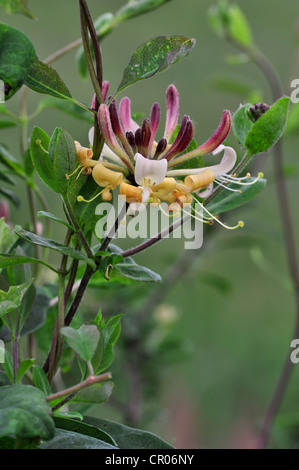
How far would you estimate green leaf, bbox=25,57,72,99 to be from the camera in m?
0.30

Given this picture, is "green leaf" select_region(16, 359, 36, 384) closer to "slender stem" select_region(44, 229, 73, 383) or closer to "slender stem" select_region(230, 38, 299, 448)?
"slender stem" select_region(44, 229, 73, 383)

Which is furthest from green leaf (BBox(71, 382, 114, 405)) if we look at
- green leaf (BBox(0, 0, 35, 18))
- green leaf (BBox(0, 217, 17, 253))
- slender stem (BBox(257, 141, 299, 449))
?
slender stem (BBox(257, 141, 299, 449))

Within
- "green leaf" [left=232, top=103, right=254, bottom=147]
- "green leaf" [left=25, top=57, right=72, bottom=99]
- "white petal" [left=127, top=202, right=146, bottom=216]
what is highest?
"green leaf" [left=25, top=57, right=72, bottom=99]

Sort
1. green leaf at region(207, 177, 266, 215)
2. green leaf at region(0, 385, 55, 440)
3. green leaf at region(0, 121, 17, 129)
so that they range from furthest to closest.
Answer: green leaf at region(0, 121, 17, 129), green leaf at region(207, 177, 266, 215), green leaf at region(0, 385, 55, 440)

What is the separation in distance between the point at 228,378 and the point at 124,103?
1276mm

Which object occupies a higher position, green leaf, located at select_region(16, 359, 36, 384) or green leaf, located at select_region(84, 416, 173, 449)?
green leaf, located at select_region(16, 359, 36, 384)

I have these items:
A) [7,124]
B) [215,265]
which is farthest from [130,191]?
[215,265]

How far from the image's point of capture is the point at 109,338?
1.02 ft

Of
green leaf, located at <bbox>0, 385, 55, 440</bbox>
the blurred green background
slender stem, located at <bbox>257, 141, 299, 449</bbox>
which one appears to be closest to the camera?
green leaf, located at <bbox>0, 385, 55, 440</bbox>

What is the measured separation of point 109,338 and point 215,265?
175cm

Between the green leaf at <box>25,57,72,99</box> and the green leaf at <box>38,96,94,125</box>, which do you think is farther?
the green leaf at <box>38,96,94,125</box>

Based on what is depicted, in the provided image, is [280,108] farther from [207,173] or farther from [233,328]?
[233,328]

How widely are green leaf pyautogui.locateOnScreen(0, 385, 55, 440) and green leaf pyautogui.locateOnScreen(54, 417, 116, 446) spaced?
0.15 feet

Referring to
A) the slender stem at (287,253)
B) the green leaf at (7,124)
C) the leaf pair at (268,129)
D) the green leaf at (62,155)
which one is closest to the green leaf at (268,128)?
the leaf pair at (268,129)
